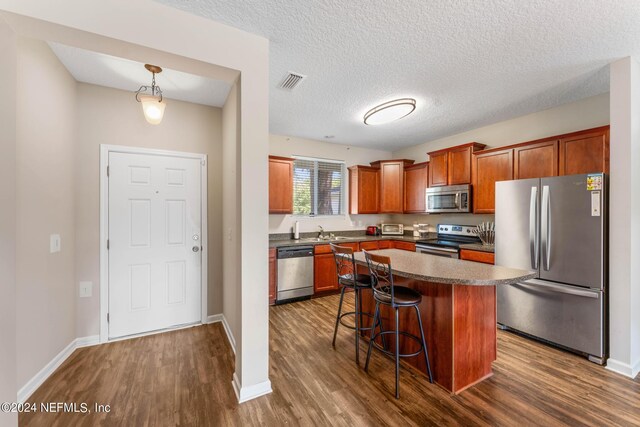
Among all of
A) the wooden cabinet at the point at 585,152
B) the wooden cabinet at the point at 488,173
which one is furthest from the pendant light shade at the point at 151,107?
the wooden cabinet at the point at 585,152

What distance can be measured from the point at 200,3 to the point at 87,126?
2003mm

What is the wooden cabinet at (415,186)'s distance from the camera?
473 cm

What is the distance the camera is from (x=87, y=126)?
8.87 ft

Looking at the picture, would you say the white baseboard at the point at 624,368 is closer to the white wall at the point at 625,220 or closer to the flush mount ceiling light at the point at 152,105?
the white wall at the point at 625,220

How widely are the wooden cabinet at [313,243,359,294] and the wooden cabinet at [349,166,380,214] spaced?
4.10 ft

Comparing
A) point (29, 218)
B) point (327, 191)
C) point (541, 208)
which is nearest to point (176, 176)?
point (29, 218)

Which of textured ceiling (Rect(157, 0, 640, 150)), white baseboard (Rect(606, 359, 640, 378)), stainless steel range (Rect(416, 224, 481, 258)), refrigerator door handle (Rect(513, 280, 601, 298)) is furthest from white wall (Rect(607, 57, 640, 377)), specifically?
stainless steel range (Rect(416, 224, 481, 258))

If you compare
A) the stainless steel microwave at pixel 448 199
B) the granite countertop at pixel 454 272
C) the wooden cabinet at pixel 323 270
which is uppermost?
the stainless steel microwave at pixel 448 199


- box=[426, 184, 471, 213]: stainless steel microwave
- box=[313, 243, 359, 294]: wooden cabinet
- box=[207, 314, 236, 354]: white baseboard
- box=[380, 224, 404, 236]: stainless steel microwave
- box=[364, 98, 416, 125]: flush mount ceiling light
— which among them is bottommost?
box=[207, 314, 236, 354]: white baseboard

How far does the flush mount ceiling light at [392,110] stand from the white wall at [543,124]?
187 cm

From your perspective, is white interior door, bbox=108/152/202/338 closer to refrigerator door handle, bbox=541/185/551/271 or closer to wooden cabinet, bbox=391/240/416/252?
wooden cabinet, bbox=391/240/416/252

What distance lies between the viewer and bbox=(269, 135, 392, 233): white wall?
4633mm

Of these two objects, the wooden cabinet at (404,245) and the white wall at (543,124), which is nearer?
the white wall at (543,124)

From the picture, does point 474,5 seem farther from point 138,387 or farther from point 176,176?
point 138,387
